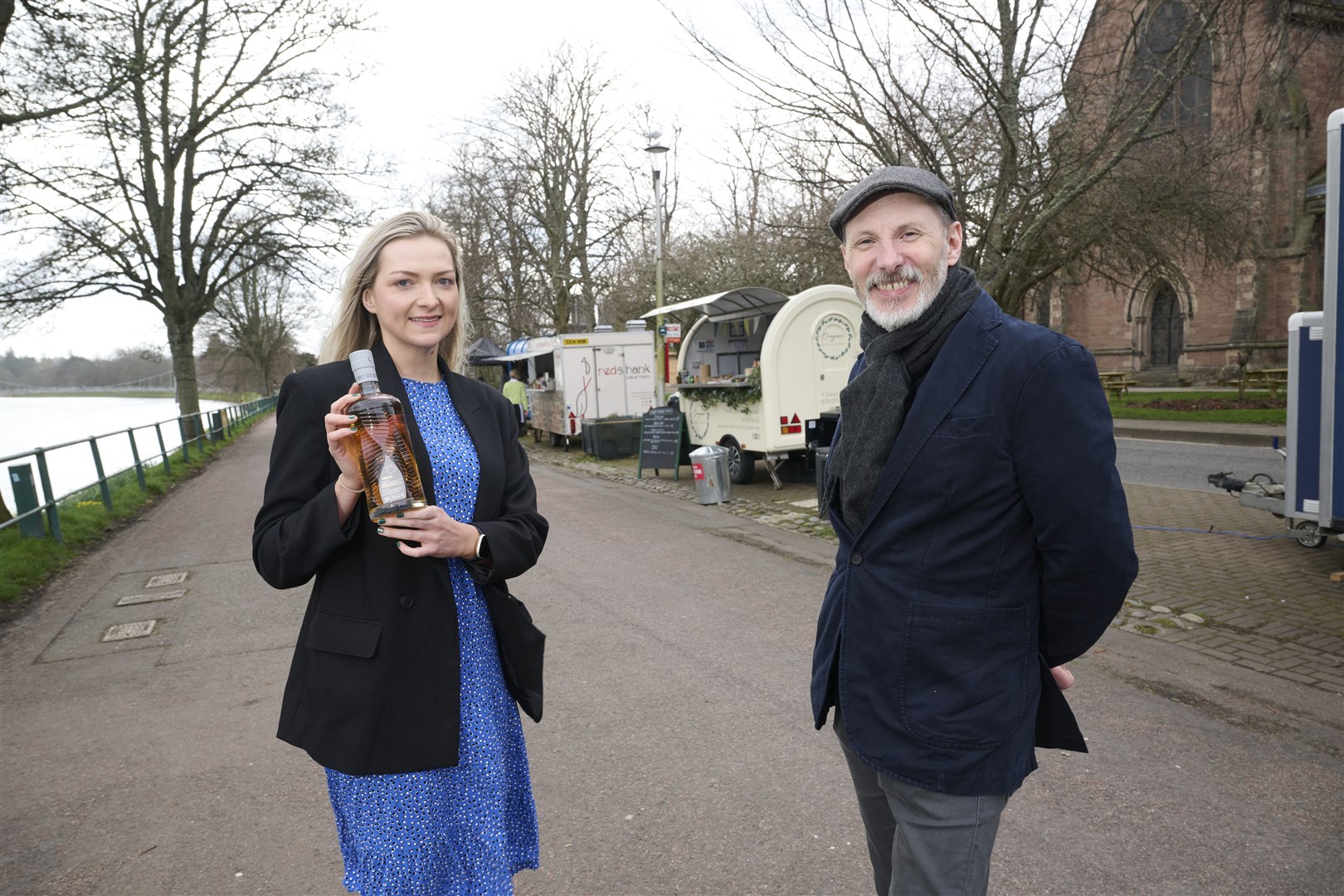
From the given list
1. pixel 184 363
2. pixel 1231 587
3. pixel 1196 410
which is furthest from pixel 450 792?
pixel 184 363

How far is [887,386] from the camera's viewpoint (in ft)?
6.12

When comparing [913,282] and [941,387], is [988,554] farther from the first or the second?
[913,282]

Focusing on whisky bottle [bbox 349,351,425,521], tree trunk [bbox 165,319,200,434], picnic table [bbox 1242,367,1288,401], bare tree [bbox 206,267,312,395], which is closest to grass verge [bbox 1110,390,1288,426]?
picnic table [bbox 1242,367,1288,401]

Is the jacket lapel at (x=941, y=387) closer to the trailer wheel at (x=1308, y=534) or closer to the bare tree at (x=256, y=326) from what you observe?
the trailer wheel at (x=1308, y=534)

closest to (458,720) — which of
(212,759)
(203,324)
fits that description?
(212,759)

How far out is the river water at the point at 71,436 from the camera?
1034 centimetres

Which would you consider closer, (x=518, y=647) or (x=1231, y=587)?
(x=518, y=647)

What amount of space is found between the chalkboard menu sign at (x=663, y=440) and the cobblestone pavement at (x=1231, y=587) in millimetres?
3293

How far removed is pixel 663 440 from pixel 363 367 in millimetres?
12074

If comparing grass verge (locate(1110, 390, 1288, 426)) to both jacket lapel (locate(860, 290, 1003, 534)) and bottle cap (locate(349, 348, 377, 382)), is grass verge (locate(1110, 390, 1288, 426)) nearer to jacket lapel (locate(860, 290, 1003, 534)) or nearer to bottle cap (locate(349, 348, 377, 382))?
jacket lapel (locate(860, 290, 1003, 534))

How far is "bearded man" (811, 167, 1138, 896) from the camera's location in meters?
1.68

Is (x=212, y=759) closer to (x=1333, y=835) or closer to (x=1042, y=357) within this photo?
(x=1042, y=357)

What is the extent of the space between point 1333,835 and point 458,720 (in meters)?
3.13

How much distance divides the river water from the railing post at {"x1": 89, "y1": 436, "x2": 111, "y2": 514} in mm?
81
